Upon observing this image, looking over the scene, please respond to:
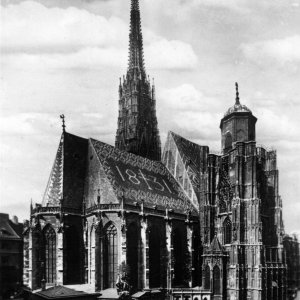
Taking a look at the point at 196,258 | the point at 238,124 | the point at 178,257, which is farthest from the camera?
the point at 238,124

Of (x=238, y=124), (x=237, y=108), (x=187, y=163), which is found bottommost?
(x=187, y=163)

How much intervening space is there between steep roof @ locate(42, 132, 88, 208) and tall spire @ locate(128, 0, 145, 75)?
28.8 m

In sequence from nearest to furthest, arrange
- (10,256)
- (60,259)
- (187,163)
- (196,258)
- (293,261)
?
(60,259) < (196,258) < (10,256) < (187,163) < (293,261)

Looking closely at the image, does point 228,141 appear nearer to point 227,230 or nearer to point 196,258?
point 227,230

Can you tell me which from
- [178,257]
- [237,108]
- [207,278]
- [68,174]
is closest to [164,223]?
[178,257]

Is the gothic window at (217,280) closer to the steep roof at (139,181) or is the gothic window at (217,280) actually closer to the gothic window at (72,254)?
the steep roof at (139,181)

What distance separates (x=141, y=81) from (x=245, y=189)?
3020cm

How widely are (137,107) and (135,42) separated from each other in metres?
11.9

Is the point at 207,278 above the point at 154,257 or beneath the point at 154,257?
beneath

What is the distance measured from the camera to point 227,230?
52969 millimetres

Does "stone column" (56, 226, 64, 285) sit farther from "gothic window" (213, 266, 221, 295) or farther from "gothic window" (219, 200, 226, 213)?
"gothic window" (219, 200, 226, 213)

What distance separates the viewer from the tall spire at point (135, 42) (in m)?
75.9

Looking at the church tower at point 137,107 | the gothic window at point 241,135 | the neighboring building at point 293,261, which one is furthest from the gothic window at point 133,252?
the neighboring building at point 293,261

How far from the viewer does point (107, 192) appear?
47.2 metres
